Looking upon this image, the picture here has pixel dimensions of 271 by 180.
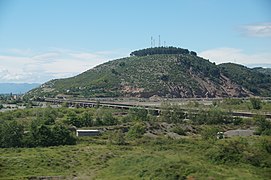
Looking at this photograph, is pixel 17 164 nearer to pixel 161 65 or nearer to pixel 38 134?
pixel 38 134

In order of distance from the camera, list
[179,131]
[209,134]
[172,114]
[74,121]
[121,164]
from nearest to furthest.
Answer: [121,164] < [209,134] < [179,131] < [74,121] < [172,114]

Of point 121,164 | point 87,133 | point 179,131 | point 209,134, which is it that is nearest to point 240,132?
point 209,134

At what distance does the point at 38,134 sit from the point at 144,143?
9.78 metres

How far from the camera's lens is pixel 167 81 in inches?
4227

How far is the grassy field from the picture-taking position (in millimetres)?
25531

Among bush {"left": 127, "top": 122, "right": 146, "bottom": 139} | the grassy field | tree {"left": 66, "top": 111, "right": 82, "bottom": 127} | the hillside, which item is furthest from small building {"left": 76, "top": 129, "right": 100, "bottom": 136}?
the hillside

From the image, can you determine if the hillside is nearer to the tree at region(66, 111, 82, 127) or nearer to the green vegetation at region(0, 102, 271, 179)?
the tree at region(66, 111, 82, 127)

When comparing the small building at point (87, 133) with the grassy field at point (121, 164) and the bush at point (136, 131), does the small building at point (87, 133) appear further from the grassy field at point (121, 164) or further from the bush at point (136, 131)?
the grassy field at point (121, 164)

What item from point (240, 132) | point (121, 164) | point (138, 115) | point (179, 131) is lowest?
point (121, 164)

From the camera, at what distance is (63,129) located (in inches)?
1433

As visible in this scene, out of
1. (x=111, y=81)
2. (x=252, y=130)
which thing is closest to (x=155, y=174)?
(x=252, y=130)

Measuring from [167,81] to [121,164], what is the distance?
79.7m

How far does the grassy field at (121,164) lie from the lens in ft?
83.8

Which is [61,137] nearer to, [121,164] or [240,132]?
[121,164]
